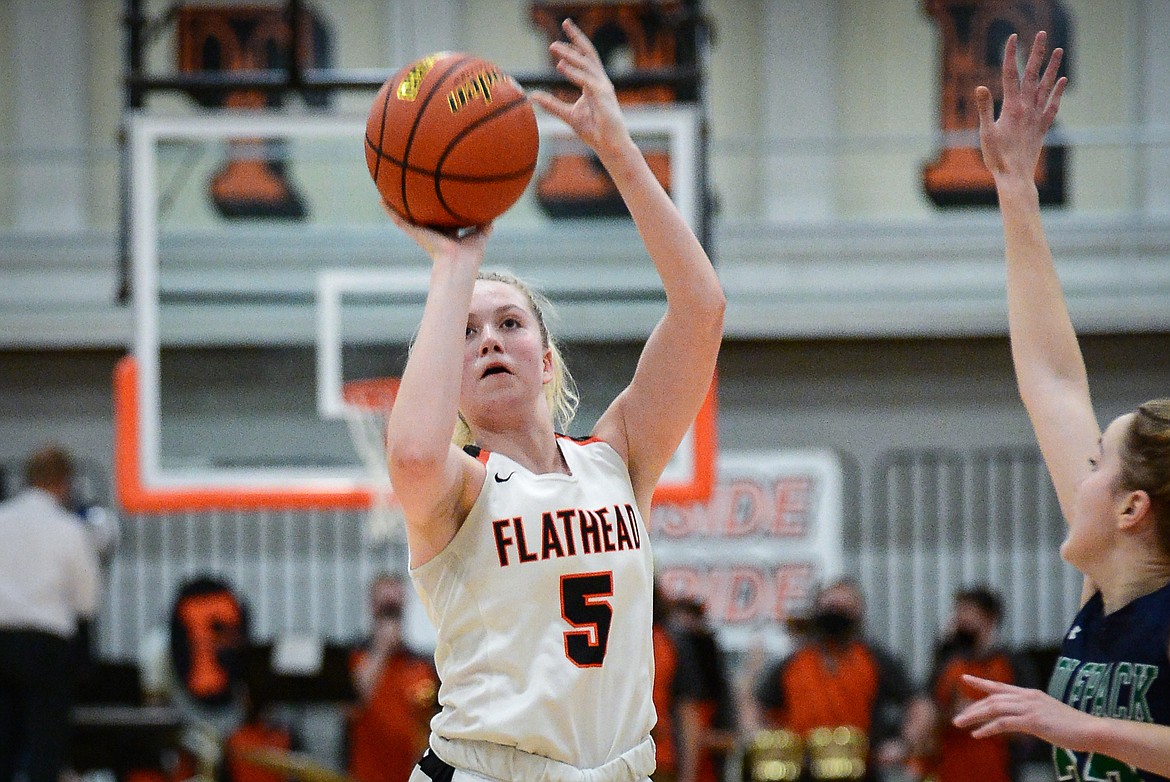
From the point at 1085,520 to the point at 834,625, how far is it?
5.39 metres

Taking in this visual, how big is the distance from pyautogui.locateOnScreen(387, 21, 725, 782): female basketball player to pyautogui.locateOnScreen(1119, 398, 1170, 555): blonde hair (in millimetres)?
721

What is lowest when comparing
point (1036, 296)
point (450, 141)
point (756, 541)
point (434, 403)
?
point (756, 541)

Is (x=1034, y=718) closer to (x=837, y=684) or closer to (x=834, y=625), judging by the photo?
(x=837, y=684)

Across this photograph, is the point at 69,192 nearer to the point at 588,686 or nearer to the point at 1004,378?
the point at 1004,378

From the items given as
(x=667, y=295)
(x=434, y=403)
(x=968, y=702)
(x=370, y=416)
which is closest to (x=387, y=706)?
(x=370, y=416)

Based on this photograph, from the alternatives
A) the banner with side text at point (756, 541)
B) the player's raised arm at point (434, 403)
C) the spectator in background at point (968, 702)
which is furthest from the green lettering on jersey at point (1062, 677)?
the banner with side text at point (756, 541)

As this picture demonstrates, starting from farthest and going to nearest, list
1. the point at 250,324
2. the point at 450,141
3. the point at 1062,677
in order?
the point at 250,324, the point at 1062,677, the point at 450,141

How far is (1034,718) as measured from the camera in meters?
2.17

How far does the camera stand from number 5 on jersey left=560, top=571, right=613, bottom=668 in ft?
7.06

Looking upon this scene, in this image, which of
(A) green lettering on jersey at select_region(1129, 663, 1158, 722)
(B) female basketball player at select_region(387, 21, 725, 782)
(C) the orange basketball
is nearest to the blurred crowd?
(A) green lettering on jersey at select_region(1129, 663, 1158, 722)

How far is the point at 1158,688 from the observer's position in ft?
7.61

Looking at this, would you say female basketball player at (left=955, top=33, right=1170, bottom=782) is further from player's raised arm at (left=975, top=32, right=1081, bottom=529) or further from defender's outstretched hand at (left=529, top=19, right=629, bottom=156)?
defender's outstretched hand at (left=529, top=19, right=629, bottom=156)

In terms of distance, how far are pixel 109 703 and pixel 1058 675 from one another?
711 centimetres

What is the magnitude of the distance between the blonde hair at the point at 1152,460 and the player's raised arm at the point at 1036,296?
231mm
